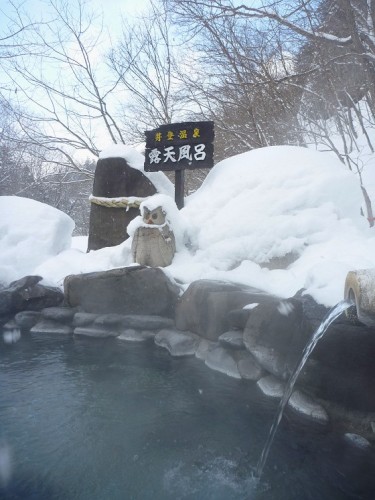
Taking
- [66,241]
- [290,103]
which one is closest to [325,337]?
[66,241]

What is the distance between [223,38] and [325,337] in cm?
819

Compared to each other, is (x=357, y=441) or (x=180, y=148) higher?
(x=180, y=148)

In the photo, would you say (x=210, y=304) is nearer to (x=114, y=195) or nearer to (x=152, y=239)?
(x=152, y=239)

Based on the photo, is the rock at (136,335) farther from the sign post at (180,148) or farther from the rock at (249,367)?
the sign post at (180,148)

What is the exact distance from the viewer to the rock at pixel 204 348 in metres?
3.97

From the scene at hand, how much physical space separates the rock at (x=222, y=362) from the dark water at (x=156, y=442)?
8 cm

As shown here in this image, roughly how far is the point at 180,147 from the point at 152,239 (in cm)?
226

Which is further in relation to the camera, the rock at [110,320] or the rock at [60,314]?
the rock at [60,314]

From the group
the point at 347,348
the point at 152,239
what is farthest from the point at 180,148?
the point at 347,348

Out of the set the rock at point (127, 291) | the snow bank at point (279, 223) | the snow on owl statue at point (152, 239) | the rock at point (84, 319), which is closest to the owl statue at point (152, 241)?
the snow on owl statue at point (152, 239)

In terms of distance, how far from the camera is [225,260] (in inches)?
194

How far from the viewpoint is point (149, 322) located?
456 cm

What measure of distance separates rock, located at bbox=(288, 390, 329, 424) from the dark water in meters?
0.12

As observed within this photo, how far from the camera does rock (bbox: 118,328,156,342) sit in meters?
4.53
